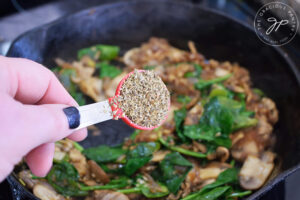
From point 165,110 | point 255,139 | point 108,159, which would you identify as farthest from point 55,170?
point 255,139

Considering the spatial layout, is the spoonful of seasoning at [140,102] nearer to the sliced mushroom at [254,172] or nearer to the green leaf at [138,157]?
the green leaf at [138,157]

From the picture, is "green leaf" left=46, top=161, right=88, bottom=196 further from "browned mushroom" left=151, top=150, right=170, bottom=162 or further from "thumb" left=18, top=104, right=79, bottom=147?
"thumb" left=18, top=104, right=79, bottom=147

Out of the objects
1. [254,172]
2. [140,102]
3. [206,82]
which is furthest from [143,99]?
[206,82]

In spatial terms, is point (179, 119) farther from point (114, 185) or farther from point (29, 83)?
point (29, 83)

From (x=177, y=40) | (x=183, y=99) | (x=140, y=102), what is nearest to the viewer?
(x=140, y=102)

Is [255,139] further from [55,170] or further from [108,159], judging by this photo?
[55,170]

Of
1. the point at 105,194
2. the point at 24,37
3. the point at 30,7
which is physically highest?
the point at 24,37

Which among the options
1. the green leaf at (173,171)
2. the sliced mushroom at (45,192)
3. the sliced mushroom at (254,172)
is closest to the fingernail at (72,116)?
the sliced mushroom at (45,192)
